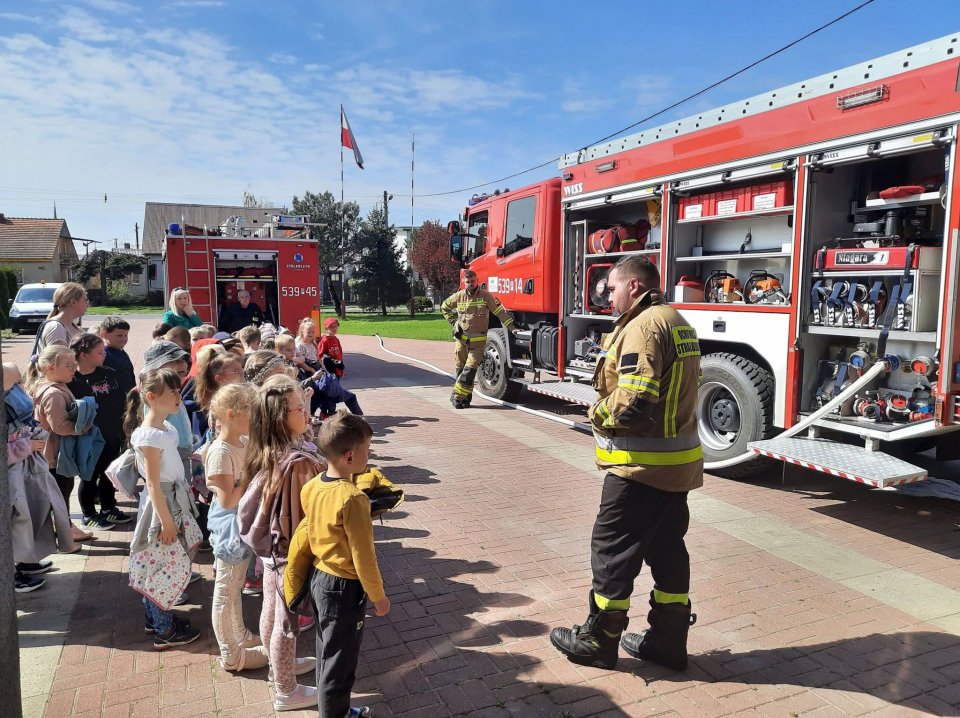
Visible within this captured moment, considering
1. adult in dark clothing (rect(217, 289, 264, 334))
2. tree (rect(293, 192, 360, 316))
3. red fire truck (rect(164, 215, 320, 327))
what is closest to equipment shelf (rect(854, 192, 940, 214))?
red fire truck (rect(164, 215, 320, 327))

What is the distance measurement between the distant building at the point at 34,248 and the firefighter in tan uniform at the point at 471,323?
50049 mm

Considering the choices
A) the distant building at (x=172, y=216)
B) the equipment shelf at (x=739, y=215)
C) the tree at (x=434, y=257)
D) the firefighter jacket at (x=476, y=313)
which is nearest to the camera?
the equipment shelf at (x=739, y=215)

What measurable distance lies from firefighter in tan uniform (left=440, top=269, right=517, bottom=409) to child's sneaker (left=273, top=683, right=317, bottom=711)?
7128mm

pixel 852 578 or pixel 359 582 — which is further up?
pixel 359 582

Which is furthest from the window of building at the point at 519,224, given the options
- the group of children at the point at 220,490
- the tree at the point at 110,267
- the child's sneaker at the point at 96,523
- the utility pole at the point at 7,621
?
the tree at the point at 110,267

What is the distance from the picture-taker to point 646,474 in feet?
10.4

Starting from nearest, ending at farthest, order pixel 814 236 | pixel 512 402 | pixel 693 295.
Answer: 1. pixel 814 236
2. pixel 693 295
3. pixel 512 402

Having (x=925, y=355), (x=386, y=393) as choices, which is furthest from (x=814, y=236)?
(x=386, y=393)

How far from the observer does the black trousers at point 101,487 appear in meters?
5.06

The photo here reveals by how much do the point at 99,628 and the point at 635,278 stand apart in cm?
329

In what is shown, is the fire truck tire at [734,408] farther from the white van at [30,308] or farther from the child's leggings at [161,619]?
the white van at [30,308]

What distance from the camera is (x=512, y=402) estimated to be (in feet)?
34.9

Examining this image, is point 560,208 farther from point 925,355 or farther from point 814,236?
point 925,355

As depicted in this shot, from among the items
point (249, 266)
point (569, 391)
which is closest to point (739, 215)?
point (569, 391)
